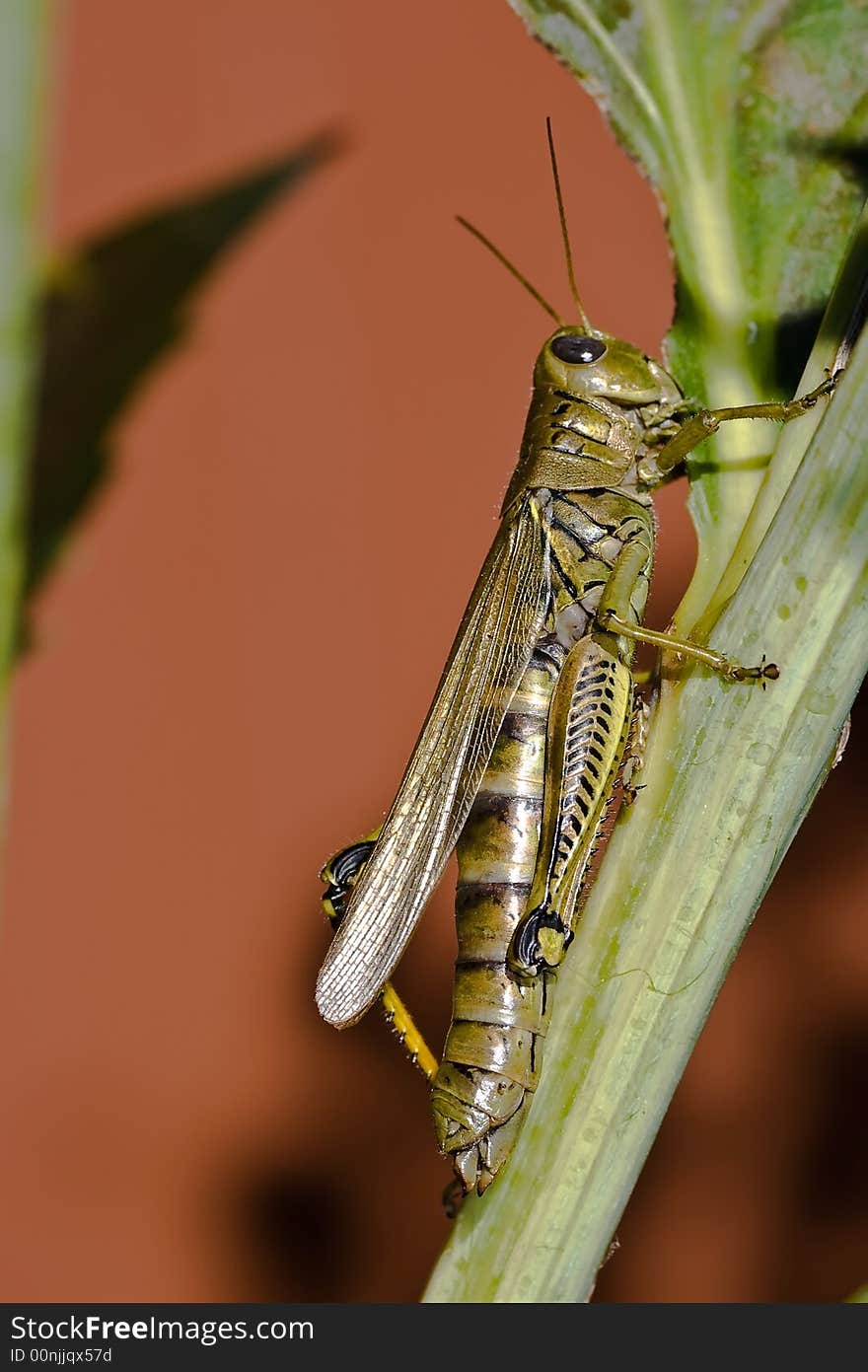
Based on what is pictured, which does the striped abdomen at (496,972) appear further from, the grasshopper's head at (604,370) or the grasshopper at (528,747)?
the grasshopper's head at (604,370)

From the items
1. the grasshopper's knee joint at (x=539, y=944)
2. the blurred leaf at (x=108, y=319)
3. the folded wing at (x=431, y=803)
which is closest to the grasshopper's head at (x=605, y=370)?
the folded wing at (x=431, y=803)

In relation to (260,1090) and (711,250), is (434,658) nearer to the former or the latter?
(260,1090)

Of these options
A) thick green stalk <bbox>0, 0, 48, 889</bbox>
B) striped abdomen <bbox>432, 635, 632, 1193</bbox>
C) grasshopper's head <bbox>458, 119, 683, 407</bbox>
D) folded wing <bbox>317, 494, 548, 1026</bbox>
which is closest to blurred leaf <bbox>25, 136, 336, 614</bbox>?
thick green stalk <bbox>0, 0, 48, 889</bbox>

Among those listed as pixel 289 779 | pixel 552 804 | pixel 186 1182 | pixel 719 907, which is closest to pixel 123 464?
pixel 719 907

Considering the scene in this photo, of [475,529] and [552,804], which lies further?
[475,529]

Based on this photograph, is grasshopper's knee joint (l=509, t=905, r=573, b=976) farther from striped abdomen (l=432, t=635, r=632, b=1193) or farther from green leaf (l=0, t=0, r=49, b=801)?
green leaf (l=0, t=0, r=49, b=801)

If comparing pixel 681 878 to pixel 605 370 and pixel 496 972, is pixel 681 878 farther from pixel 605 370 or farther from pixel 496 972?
pixel 605 370
